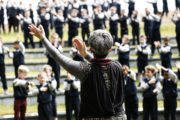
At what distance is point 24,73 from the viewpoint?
27.3 feet

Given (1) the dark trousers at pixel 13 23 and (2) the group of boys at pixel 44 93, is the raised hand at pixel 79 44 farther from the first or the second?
(1) the dark trousers at pixel 13 23

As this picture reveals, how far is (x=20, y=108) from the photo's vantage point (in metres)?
8.64

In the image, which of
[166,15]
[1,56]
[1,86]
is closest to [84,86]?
[1,56]

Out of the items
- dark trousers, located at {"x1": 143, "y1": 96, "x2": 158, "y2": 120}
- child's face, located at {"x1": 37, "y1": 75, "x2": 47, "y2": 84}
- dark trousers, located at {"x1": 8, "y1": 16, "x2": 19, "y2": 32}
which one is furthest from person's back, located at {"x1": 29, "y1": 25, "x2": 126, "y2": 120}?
dark trousers, located at {"x1": 8, "y1": 16, "x2": 19, "y2": 32}

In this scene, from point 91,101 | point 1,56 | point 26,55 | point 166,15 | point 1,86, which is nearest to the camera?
point 91,101

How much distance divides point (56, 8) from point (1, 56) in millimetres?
6446

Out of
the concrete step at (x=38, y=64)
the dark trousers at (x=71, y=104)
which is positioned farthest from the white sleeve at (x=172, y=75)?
the concrete step at (x=38, y=64)

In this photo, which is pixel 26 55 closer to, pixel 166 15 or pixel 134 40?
pixel 134 40

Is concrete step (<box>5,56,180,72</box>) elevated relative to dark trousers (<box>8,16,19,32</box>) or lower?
lower

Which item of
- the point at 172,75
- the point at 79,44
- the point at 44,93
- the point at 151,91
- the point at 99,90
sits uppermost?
the point at 79,44

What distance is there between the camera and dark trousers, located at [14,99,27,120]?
8547mm

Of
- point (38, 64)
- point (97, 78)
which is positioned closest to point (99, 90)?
point (97, 78)

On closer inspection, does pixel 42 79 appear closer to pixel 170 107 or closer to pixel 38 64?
pixel 170 107

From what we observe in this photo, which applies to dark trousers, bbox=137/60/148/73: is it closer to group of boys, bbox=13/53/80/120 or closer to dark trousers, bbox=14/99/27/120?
group of boys, bbox=13/53/80/120
